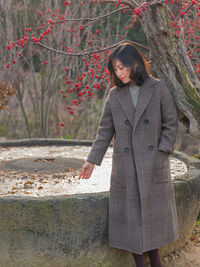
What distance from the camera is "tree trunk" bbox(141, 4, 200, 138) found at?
8.57ft

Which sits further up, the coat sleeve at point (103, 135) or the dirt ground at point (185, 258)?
the coat sleeve at point (103, 135)

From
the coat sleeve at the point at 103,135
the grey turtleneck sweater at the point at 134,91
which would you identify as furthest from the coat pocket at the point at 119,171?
the grey turtleneck sweater at the point at 134,91

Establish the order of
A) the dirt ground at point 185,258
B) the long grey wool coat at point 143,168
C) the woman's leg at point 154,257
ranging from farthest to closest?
1. the dirt ground at point 185,258
2. the woman's leg at point 154,257
3. the long grey wool coat at point 143,168

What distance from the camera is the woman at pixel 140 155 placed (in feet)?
7.87

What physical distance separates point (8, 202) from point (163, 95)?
1263 mm

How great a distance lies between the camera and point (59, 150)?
494 centimetres

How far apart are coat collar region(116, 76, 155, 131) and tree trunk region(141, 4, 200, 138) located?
10.0 inches

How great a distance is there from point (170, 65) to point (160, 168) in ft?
2.56

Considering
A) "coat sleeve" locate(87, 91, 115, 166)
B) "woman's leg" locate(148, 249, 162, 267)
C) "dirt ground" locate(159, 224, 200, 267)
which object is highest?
"coat sleeve" locate(87, 91, 115, 166)

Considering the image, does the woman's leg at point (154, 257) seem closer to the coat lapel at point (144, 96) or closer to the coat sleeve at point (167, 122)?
the coat sleeve at point (167, 122)

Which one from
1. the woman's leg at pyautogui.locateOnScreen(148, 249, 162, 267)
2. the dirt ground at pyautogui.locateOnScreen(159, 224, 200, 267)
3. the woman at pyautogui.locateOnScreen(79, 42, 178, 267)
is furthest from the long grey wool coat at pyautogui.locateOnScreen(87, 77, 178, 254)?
the dirt ground at pyautogui.locateOnScreen(159, 224, 200, 267)

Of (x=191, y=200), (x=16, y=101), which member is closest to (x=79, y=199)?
(x=191, y=200)

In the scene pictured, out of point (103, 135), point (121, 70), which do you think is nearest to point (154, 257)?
point (103, 135)

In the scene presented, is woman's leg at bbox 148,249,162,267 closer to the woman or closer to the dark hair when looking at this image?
the woman
